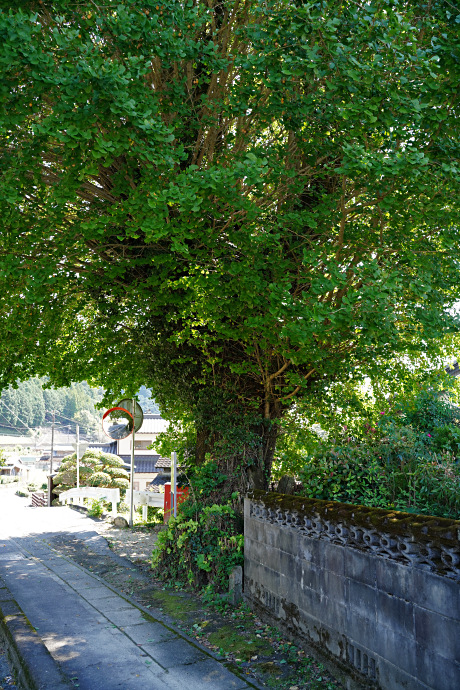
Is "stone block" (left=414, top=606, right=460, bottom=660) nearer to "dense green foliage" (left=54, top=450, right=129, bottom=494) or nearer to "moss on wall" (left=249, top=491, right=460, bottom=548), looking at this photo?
"moss on wall" (left=249, top=491, right=460, bottom=548)

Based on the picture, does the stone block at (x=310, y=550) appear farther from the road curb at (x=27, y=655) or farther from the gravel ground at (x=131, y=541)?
the gravel ground at (x=131, y=541)

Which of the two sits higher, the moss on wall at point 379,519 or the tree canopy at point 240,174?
the tree canopy at point 240,174

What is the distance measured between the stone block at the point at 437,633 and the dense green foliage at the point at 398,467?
3.99 feet

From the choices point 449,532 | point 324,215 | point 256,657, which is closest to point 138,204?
point 324,215

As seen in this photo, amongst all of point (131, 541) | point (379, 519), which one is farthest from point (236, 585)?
point (131, 541)

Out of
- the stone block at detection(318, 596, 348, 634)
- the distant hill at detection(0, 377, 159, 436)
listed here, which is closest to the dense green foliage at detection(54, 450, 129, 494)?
the stone block at detection(318, 596, 348, 634)

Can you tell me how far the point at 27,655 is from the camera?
228 inches

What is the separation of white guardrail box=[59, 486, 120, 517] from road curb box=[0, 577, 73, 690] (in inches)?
447

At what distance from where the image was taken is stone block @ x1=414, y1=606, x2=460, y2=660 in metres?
3.88

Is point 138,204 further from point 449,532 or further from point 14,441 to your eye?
point 14,441

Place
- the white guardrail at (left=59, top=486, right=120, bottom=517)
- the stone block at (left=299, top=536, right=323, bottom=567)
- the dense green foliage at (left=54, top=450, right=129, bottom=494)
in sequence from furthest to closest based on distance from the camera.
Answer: the dense green foliage at (left=54, top=450, right=129, bottom=494) → the white guardrail at (left=59, top=486, right=120, bottom=517) → the stone block at (left=299, top=536, right=323, bottom=567)

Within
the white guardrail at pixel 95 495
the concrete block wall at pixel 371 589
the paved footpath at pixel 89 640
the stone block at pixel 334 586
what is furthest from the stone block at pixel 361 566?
the white guardrail at pixel 95 495

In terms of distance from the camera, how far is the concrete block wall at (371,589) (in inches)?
159

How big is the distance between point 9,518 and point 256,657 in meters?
15.4
